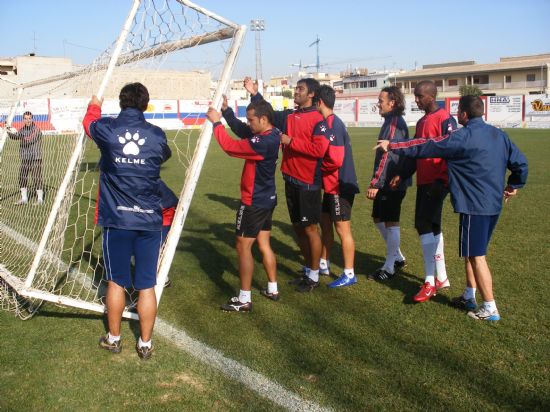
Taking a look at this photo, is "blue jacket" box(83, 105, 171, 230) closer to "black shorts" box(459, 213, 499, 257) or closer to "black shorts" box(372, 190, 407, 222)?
"black shorts" box(459, 213, 499, 257)

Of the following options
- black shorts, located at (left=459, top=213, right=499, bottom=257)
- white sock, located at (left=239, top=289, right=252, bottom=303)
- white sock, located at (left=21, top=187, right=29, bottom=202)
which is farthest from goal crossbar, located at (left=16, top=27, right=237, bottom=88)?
white sock, located at (left=21, top=187, right=29, bottom=202)

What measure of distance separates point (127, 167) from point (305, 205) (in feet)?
6.82

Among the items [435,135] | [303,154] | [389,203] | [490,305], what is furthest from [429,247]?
[303,154]

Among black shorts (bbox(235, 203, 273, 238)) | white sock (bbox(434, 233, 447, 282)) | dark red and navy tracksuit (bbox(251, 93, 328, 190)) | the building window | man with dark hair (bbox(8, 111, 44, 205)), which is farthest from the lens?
the building window

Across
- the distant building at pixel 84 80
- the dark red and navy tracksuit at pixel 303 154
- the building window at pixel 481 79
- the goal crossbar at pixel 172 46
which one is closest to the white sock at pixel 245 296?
the dark red and navy tracksuit at pixel 303 154

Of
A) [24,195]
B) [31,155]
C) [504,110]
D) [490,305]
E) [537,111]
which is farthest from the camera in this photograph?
[504,110]

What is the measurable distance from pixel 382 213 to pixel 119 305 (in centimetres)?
309

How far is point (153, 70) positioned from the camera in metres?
5.09

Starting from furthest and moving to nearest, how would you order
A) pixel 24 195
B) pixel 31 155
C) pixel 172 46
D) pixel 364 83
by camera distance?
pixel 364 83
pixel 24 195
pixel 31 155
pixel 172 46

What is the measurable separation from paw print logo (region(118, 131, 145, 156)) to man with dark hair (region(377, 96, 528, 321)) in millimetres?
2170

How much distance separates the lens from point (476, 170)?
4.38 metres

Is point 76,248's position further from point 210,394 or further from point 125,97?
point 210,394

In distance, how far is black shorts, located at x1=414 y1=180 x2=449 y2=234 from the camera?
5051mm

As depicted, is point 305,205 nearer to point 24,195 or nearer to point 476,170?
point 476,170
